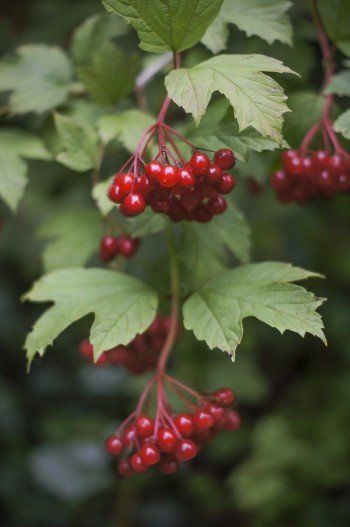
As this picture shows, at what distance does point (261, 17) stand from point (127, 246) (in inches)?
33.4

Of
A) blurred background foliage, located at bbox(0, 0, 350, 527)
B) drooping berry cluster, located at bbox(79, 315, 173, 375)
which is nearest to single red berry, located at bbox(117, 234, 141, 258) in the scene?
drooping berry cluster, located at bbox(79, 315, 173, 375)

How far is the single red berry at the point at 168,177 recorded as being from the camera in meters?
1.39

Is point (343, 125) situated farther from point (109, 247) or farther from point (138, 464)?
point (138, 464)

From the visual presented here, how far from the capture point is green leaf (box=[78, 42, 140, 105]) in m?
2.02

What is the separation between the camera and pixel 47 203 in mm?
3934

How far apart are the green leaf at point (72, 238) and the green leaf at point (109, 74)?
0.47 meters

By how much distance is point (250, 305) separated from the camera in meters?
1.60

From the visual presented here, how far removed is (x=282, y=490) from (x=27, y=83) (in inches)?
110

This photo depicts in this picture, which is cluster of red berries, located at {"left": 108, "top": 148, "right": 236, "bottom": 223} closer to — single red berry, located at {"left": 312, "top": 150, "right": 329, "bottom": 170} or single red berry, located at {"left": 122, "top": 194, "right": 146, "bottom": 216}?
single red berry, located at {"left": 122, "top": 194, "right": 146, "bottom": 216}

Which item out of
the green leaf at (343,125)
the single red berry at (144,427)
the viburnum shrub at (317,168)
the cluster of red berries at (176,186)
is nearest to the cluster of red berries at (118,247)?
the cluster of red berries at (176,186)

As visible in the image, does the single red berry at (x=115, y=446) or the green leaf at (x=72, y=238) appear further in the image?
the green leaf at (x=72, y=238)

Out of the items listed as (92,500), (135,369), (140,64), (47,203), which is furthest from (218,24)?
(92,500)

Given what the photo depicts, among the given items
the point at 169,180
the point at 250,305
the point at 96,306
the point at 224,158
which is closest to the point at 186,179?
the point at 169,180

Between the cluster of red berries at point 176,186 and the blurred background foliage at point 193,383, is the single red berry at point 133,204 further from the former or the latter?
the blurred background foliage at point 193,383
